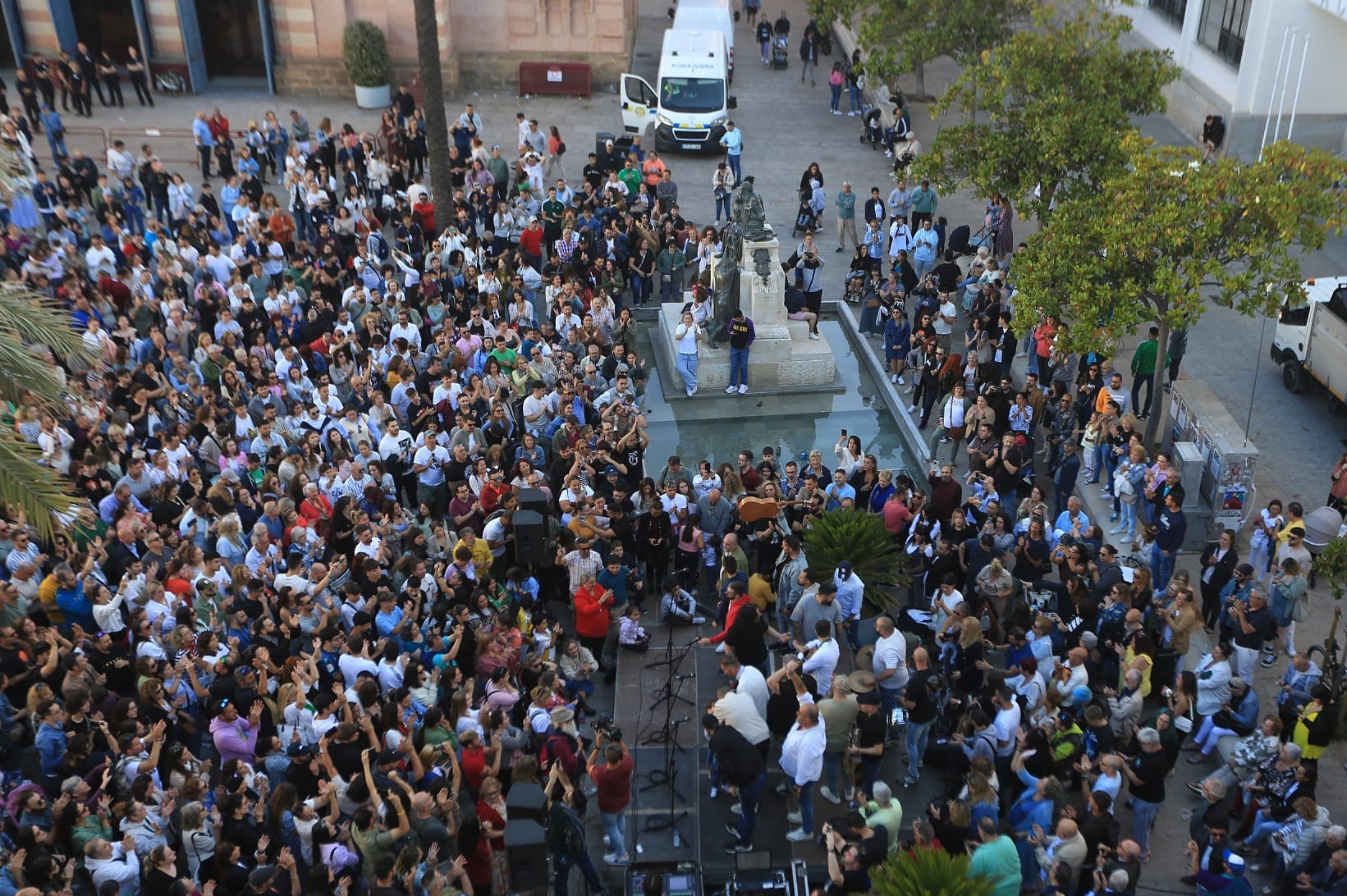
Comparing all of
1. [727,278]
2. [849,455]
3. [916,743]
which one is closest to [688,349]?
[727,278]

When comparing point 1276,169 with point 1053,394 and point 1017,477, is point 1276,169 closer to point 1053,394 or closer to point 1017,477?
point 1053,394

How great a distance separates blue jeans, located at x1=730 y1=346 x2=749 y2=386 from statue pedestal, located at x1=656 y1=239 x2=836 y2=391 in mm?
207

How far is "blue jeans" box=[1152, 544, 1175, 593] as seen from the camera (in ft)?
48.6

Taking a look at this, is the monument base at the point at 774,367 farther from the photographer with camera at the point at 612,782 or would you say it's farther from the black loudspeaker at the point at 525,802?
the black loudspeaker at the point at 525,802

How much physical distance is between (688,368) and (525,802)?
10.6m

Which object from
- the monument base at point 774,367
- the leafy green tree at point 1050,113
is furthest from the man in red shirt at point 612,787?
the leafy green tree at point 1050,113

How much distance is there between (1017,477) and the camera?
1557 centimetres

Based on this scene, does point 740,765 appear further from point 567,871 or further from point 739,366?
point 739,366

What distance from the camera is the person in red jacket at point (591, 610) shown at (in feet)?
43.2

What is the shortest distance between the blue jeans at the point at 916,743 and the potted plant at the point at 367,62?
24578mm

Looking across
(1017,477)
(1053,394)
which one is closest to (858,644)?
(1017,477)

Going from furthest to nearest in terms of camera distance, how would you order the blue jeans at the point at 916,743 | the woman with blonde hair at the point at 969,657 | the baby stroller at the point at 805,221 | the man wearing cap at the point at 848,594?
the baby stroller at the point at 805,221 < the man wearing cap at the point at 848,594 < the woman with blonde hair at the point at 969,657 < the blue jeans at the point at 916,743

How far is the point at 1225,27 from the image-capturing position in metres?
29.0

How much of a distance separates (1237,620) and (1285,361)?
8.59m
